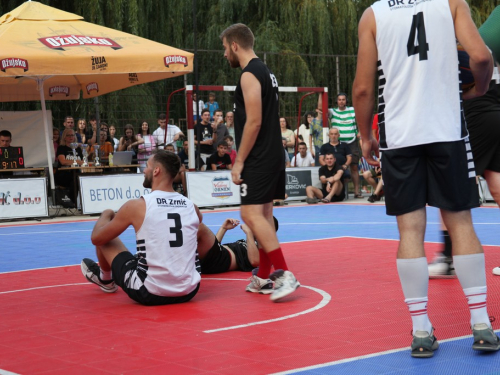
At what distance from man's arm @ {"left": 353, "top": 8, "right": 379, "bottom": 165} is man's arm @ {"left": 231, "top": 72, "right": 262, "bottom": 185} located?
72.1 inches

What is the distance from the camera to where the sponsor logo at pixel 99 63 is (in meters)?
16.6

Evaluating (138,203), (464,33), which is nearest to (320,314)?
(138,203)

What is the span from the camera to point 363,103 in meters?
4.77

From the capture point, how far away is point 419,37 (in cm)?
456

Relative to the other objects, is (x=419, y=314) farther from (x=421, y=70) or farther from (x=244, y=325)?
(x=244, y=325)

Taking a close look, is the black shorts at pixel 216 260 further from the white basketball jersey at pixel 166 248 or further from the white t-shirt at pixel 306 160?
the white t-shirt at pixel 306 160

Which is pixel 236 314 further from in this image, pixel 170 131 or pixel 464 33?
pixel 170 131

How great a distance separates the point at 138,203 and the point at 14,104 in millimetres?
16532

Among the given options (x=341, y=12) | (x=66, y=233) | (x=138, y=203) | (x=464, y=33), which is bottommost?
(x=66, y=233)

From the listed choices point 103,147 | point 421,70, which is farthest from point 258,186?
point 103,147

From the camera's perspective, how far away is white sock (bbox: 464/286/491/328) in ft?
14.9

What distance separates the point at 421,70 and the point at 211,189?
1430 cm

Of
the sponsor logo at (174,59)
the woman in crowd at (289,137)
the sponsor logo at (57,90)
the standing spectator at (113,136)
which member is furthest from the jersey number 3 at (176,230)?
the woman in crowd at (289,137)

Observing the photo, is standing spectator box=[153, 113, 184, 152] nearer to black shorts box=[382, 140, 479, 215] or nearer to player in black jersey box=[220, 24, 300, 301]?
player in black jersey box=[220, 24, 300, 301]
